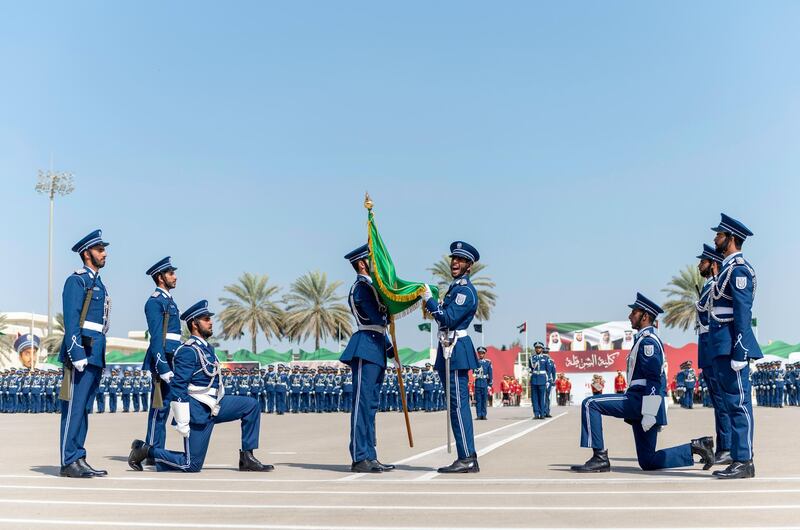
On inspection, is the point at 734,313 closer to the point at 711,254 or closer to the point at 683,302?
the point at 711,254

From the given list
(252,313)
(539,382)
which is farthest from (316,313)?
(539,382)

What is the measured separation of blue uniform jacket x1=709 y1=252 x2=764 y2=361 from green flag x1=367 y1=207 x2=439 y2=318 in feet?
8.97

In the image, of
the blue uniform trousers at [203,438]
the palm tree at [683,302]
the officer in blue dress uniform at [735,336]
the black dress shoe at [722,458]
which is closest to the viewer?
the officer in blue dress uniform at [735,336]

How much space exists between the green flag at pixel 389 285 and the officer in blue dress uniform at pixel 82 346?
9.28 ft

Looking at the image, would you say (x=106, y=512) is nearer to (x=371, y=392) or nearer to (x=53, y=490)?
(x=53, y=490)

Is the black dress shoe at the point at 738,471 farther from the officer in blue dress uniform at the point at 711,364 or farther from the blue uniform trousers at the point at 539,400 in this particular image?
the blue uniform trousers at the point at 539,400

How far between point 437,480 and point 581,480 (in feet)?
4.21

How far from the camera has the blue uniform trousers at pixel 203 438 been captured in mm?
10008

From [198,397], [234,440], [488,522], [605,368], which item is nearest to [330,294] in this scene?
[605,368]

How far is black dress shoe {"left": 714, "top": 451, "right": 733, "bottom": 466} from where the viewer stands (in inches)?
404

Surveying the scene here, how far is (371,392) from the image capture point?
10.1 metres

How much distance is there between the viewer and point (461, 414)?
9.64m

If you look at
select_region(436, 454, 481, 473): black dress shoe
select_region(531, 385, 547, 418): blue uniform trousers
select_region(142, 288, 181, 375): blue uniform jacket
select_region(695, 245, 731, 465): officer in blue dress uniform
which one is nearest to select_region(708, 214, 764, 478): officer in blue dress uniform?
select_region(695, 245, 731, 465): officer in blue dress uniform

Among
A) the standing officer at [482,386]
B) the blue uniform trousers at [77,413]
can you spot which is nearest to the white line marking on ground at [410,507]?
the blue uniform trousers at [77,413]
